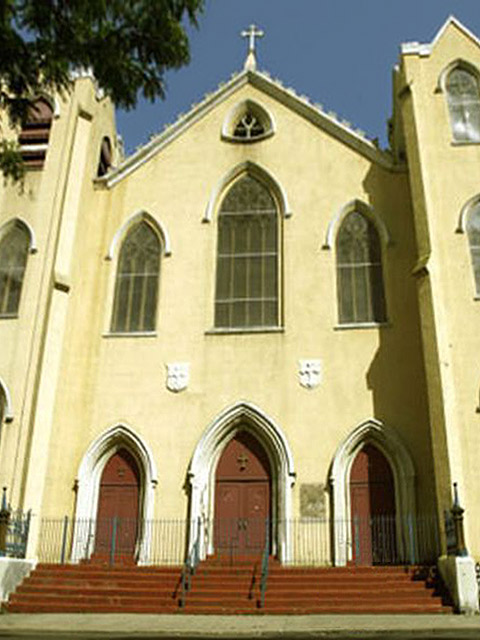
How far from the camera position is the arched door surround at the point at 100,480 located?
1577cm

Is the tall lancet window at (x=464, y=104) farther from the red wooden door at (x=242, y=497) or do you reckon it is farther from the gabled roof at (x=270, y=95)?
the red wooden door at (x=242, y=497)

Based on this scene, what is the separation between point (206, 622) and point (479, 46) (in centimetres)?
1603

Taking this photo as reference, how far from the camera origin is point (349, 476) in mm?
15781

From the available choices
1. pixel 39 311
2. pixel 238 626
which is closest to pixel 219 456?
pixel 39 311

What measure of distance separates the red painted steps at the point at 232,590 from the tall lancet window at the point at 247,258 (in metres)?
6.39

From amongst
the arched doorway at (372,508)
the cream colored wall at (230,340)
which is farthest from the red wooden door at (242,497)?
the arched doorway at (372,508)

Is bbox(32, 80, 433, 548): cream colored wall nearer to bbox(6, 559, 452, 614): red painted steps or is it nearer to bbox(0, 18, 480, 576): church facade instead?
bbox(0, 18, 480, 576): church facade

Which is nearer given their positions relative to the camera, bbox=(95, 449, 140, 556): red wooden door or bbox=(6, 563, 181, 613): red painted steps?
bbox=(6, 563, 181, 613): red painted steps

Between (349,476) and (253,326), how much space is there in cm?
438

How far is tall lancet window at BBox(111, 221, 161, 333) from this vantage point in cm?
1808

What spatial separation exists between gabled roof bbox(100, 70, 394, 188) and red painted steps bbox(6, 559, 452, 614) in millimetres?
10816

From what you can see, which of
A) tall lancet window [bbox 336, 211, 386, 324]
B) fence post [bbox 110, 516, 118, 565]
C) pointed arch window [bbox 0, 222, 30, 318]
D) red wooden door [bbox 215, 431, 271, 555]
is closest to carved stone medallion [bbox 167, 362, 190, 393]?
red wooden door [bbox 215, 431, 271, 555]

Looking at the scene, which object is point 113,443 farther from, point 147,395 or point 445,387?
point 445,387

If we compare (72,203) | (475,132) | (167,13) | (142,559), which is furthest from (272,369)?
(167,13)
